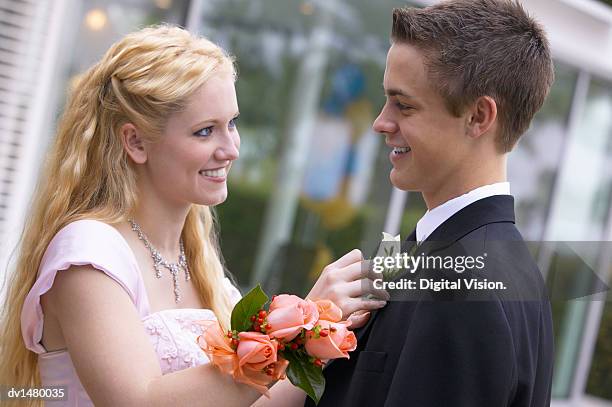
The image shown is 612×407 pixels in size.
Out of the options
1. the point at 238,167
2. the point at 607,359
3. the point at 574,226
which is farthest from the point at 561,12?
the point at 607,359

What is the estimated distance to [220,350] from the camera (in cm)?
217

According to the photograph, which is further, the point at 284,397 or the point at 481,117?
the point at 284,397

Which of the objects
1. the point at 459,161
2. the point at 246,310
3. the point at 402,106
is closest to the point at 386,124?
the point at 402,106

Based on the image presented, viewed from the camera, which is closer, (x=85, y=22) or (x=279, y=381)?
(x=279, y=381)

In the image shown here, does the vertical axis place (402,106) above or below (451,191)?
above

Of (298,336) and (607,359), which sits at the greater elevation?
(298,336)

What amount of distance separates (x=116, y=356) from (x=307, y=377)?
53 centimetres

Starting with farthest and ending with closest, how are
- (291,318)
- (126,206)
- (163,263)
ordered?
(163,263), (126,206), (291,318)

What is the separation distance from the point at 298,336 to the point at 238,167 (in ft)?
16.5

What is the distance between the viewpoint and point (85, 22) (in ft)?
18.7

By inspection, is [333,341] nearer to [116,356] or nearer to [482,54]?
[116,356]

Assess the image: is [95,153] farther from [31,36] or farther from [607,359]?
[607,359]

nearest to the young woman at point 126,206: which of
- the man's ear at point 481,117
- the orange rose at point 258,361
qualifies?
the orange rose at point 258,361

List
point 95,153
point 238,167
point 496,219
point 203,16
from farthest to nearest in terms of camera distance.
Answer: point 238,167
point 203,16
point 95,153
point 496,219
